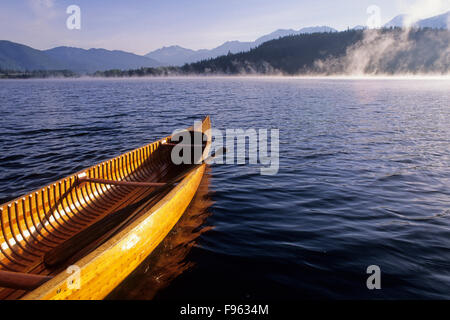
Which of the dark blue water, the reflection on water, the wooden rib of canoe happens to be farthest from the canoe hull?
the dark blue water

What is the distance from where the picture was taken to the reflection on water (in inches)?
200

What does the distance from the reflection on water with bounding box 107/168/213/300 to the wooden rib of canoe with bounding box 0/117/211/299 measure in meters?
0.21

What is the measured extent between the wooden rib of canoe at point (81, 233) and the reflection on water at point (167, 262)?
212 mm

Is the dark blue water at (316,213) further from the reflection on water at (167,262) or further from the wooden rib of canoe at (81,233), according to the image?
the wooden rib of canoe at (81,233)

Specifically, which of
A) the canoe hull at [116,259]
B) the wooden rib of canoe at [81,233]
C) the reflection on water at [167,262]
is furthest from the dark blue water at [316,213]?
the wooden rib of canoe at [81,233]

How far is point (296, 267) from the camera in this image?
580 cm

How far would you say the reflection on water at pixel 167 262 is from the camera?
5.07 meters

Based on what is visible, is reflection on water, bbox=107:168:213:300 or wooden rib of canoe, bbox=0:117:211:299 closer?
wooden rib of canoe, bbox=0:117:211:299

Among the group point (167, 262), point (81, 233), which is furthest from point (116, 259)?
point (81, 233)

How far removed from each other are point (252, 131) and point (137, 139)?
330 inches

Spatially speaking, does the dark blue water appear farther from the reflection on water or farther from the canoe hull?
the canoe hull

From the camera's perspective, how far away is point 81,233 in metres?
6.29
